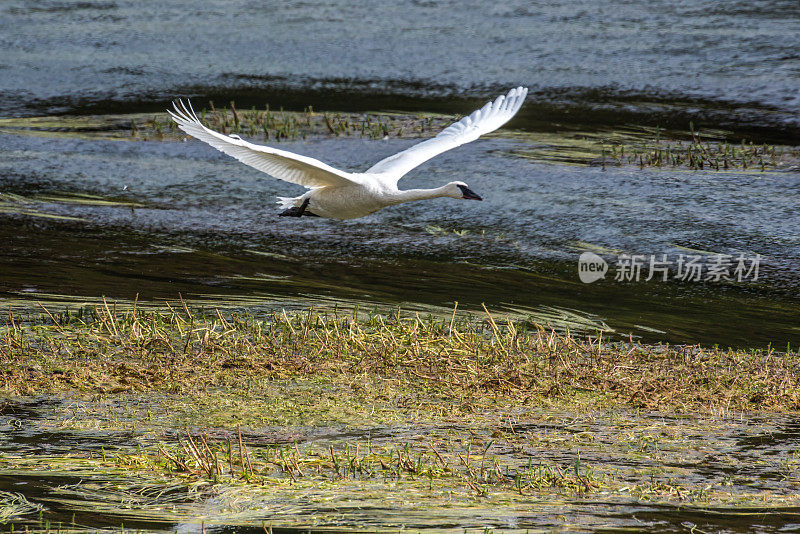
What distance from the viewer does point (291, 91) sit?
17.5 meters

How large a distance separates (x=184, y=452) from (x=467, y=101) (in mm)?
11451

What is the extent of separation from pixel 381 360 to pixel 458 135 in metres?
3.22

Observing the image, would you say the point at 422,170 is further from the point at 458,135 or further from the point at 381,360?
the point at 381,360

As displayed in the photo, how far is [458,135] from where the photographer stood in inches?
404

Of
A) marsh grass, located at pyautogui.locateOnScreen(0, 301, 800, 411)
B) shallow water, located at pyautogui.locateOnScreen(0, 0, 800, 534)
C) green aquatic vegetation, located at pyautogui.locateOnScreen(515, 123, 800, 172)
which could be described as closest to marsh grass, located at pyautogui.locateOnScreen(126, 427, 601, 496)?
shallow water, located at pyautogui.locateOnScreen(0, 0, 800, 534)

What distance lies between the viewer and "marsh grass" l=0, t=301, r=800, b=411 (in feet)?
23.4

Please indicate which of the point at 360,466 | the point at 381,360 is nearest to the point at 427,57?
the point at 381,360

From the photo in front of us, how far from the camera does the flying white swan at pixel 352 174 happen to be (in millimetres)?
8539

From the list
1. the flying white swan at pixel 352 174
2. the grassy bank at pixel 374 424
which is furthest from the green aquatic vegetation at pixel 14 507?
the flying white swan at pixel 352 174

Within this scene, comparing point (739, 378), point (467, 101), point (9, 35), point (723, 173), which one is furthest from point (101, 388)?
point (9, 35)

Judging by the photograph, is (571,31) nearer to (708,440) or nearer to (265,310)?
(265,310)

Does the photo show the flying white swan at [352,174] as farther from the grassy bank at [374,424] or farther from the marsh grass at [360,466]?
the marsh grass at [360,466]

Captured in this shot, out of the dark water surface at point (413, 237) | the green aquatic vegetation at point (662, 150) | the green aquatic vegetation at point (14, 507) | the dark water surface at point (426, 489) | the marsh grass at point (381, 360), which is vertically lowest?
the green aquatic vegetation at point (14, 507)

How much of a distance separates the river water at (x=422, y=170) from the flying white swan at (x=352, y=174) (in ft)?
2.49
